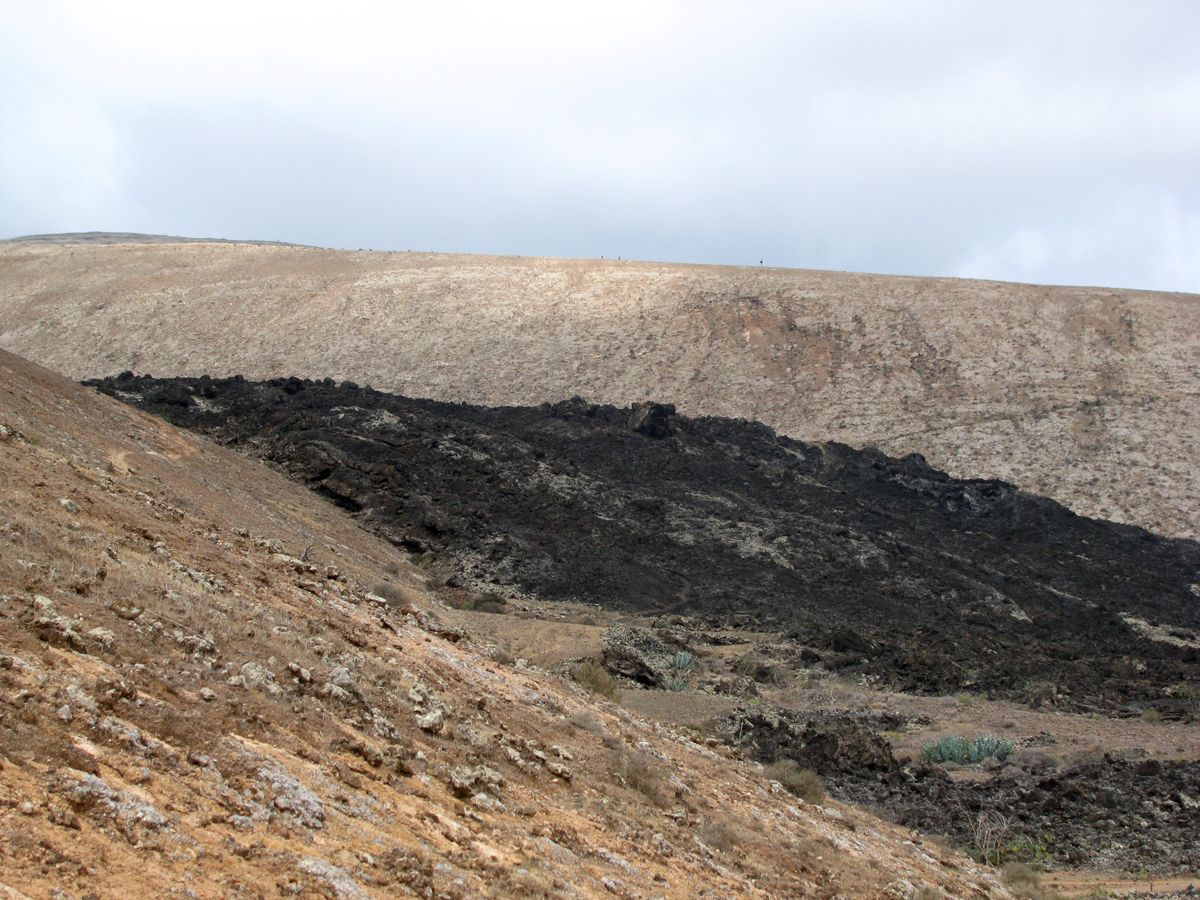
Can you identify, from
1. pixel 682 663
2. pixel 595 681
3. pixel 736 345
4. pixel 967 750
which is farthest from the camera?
pixel 736 345

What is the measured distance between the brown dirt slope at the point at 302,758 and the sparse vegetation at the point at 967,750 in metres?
4.68

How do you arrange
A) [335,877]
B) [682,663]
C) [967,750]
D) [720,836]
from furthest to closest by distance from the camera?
[682,663] → [967,750] → [720,836] → [335,877]

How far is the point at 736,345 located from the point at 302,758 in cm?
5081

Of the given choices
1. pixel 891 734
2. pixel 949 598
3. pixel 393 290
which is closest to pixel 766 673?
pixel 891 734

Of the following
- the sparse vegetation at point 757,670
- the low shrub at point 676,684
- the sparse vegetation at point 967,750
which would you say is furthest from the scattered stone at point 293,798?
the sparse vegetation at point 757,670

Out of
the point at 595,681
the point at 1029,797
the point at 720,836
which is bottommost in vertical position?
the point at 1029,797

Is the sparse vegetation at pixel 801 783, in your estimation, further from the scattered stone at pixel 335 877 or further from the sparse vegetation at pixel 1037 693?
the sparse vegetation at pixel 1037 693

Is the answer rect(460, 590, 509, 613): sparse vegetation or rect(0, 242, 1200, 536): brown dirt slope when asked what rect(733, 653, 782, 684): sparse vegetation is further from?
rect(0, 242, 1200, 536): brown dirt slope

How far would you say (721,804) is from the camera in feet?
33.6

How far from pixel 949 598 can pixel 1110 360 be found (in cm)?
2923

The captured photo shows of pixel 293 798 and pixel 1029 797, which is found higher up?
pixel 293 798

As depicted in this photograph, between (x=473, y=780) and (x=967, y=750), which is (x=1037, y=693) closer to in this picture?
(x=967, y=750)

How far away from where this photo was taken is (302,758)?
6.93 metres

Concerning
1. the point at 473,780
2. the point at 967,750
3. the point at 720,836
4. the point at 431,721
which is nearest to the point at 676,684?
the point at 967,750
